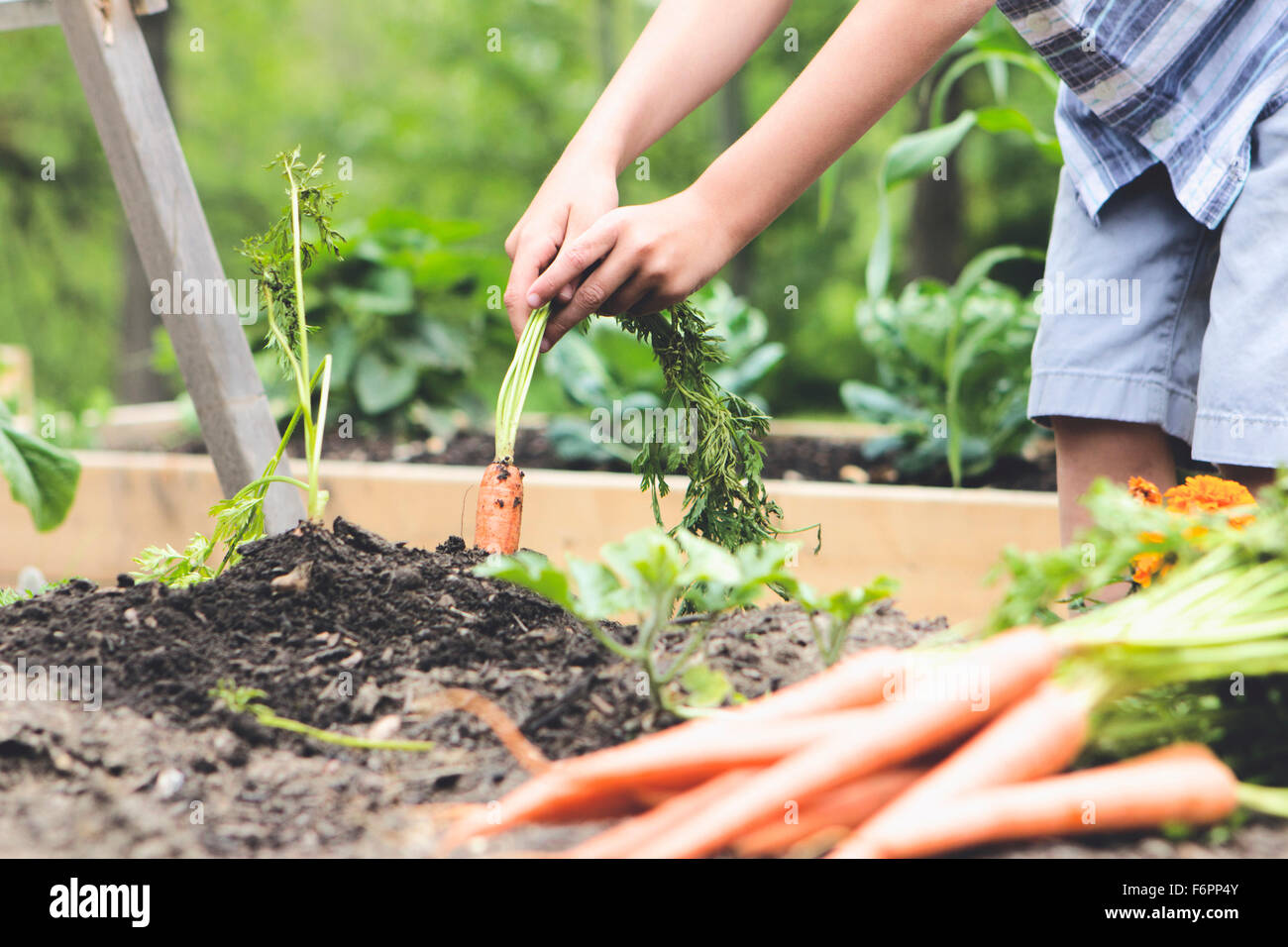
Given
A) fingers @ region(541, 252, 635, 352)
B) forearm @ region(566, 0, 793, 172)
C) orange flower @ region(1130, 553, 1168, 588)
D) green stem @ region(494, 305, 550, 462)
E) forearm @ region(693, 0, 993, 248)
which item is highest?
forearm @ region(566, 0, 793, 172)

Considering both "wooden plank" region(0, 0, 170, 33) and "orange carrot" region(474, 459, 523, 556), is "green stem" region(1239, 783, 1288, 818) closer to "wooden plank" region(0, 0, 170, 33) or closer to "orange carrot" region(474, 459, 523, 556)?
"orange carrot" region(474, 459, 523, 556)

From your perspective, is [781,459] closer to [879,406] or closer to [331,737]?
[879,406]

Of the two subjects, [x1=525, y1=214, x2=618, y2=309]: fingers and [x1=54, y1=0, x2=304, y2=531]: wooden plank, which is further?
[x1=54, y1=0, x2=304, y2=531]: wooden plank

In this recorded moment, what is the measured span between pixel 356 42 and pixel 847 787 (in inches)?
521

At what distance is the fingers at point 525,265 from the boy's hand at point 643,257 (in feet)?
0.12

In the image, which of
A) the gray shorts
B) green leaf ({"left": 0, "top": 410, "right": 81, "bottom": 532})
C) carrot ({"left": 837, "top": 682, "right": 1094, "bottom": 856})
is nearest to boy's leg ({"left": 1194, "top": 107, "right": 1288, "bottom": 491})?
the gray shorts

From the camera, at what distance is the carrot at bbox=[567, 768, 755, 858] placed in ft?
2.51

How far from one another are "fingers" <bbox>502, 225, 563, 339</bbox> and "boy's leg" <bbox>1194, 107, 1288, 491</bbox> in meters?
0.90

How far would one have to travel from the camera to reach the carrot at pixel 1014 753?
0.76 m

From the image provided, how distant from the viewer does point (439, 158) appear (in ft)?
30.8

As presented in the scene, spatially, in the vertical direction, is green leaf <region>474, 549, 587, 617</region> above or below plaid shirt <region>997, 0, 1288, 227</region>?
below

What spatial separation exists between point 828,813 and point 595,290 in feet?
2.22

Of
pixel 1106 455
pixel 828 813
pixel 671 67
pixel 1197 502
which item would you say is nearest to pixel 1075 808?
pixel 828 813
